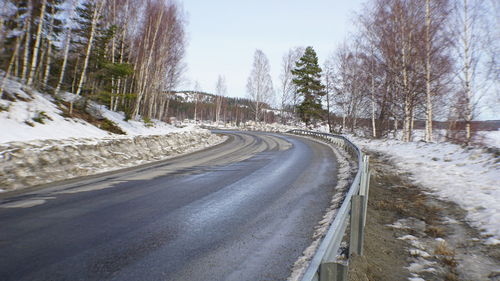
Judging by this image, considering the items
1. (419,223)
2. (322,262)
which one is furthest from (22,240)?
(419,223)

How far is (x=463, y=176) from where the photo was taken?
25.7ft

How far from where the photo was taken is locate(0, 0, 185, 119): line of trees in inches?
584

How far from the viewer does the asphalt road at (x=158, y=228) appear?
2996 mm

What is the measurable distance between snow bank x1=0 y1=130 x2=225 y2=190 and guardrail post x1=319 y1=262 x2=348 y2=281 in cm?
727

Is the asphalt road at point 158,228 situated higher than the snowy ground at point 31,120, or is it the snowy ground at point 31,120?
the snowy ground at point 31,120

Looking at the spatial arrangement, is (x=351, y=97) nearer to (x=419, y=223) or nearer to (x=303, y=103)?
(x=303, y=103)

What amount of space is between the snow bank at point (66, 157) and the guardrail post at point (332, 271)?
7267mm

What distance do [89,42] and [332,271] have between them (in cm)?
1903

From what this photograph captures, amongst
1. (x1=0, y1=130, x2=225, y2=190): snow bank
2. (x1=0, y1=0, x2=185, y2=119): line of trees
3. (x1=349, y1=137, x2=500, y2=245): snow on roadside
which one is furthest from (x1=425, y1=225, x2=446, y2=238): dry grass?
(x1=0, y1=0, x2=185, y2=119): line of trees

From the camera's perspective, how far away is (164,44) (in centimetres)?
2380

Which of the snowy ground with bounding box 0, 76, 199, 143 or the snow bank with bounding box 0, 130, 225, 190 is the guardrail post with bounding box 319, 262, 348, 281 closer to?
the snow bank with bounding box 0, 130, 225, 190

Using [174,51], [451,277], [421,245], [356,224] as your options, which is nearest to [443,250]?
[421,245]

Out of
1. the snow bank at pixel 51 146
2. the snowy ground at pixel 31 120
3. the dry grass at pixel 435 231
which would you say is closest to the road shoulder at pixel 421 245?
the dry grass at pixel 435 231

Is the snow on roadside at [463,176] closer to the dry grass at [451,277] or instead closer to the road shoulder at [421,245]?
the road shoulder at [421,245]
